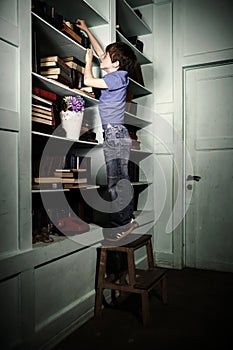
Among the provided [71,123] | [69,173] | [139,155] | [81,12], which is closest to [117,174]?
[69,173]

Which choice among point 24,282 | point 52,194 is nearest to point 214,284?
point 52,194

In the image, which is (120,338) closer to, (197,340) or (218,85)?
(197,340)

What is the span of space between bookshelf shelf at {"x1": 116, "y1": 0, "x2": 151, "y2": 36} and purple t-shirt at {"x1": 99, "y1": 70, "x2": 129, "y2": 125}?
991 millimetres

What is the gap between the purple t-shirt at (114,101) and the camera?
2.46m

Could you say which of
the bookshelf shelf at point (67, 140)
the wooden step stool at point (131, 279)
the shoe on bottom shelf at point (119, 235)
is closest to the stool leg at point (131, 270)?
the wooden step stool at point (131, 279)

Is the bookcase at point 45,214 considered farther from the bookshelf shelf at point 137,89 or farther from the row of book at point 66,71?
the bookshelf shelf at point 137,89

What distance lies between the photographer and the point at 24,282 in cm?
173

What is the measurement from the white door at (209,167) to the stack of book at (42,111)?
1.78 metres

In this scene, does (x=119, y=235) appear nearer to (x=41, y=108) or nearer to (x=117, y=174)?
(x=117, y=174)

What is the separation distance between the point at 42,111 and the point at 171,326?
1.58 metres

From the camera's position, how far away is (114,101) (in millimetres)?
2506

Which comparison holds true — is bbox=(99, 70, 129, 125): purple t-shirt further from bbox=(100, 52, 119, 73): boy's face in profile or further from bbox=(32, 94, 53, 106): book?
bbox=(32, 94, 53, 106): book

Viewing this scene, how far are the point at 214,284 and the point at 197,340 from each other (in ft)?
3.50

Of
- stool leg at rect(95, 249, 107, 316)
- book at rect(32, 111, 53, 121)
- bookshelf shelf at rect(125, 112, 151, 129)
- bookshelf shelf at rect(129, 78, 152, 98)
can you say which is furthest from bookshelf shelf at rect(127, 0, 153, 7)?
stool leg at rect(95, 249, 107, 316)
